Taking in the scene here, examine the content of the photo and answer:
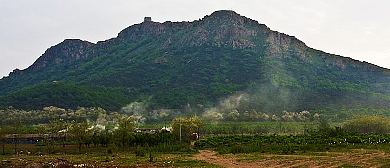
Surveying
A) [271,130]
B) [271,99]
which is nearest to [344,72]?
[271,99]

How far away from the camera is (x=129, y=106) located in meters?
134

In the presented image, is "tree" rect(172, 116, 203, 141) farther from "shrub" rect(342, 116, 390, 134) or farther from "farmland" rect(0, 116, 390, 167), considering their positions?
"shrub" rect(342, 116, 390, 134)

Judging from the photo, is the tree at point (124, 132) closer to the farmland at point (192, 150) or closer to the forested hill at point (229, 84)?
the farmland at point (192, 150)

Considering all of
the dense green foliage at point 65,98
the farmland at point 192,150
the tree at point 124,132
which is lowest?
the farmland at point 192,150

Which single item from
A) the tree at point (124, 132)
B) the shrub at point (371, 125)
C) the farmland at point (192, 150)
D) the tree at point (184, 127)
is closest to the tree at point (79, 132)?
the farmland at point (192, 150)

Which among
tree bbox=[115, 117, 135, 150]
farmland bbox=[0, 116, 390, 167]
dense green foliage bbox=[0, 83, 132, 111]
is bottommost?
farmland bbox=[0, 116, 390, 167]

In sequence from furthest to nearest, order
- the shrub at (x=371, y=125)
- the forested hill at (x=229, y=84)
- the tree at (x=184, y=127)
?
the forested hill at (x=229, y=84)
the shrub at (x=371, y=125)
the tree at (x=184, y=127)

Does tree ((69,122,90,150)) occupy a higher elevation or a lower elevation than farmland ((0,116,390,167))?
higher

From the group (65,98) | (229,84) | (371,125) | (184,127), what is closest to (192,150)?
(184,127)

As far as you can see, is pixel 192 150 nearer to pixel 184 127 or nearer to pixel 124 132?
pixel 124 132

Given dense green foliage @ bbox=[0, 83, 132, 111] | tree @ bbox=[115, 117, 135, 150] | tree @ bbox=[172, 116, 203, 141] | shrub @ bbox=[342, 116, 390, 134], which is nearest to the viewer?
tree @ bbox=[115, 117, 135, 150]

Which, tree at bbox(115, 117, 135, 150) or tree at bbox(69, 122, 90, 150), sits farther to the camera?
tree at bbox(69, 122, 90, 150)

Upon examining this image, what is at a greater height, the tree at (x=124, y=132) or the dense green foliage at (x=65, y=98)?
the dense green foliage at (x=65, y=98)

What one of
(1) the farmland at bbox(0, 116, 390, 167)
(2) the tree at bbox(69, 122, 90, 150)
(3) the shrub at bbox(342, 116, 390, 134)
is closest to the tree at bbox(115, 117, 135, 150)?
(1) the farmland at bbox(0, 116, 390, 167)
